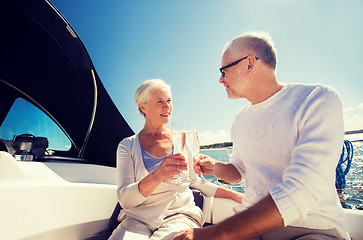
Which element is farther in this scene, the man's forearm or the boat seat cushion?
the boat seat cushion

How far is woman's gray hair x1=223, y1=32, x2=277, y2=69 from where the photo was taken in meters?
1.27

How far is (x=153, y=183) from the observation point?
1209 mm

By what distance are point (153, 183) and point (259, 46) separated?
1.21 m

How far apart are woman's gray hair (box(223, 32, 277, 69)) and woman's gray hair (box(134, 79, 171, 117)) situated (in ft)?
2.50

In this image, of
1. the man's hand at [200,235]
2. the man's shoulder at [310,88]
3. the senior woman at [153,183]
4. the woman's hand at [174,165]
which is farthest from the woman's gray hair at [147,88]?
the man's hand at [200,235]

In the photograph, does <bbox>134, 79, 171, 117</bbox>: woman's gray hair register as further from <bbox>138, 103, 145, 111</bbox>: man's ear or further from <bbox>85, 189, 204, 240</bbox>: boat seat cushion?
<bbox>85, 189, 204, 240</bbox>: boat seat cushion

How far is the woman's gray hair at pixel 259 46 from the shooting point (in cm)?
127

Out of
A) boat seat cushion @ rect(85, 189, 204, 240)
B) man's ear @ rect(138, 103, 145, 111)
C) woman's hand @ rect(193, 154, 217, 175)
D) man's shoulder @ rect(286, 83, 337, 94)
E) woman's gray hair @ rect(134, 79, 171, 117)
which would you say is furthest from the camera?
man's ear @ rect(138, 103, 145, 111)

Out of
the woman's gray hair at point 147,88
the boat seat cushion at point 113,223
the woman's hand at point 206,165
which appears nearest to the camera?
the woman's hand at point 206,165

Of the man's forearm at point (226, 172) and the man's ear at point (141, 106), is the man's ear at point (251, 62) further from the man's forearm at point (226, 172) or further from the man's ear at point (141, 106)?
the man's ear at point (141, 106)

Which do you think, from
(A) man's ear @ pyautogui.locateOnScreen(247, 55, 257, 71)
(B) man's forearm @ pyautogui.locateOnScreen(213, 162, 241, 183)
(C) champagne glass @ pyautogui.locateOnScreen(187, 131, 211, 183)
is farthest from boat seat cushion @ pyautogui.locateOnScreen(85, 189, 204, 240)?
(A) man's ear @ pyautogui.locateOnScreen(247, 55, 257, 71)

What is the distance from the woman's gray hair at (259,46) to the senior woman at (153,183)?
0.80m

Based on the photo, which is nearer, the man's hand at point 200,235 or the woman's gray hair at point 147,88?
the man's hand at point 200,235

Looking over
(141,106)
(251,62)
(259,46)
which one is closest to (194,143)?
(251,62)
